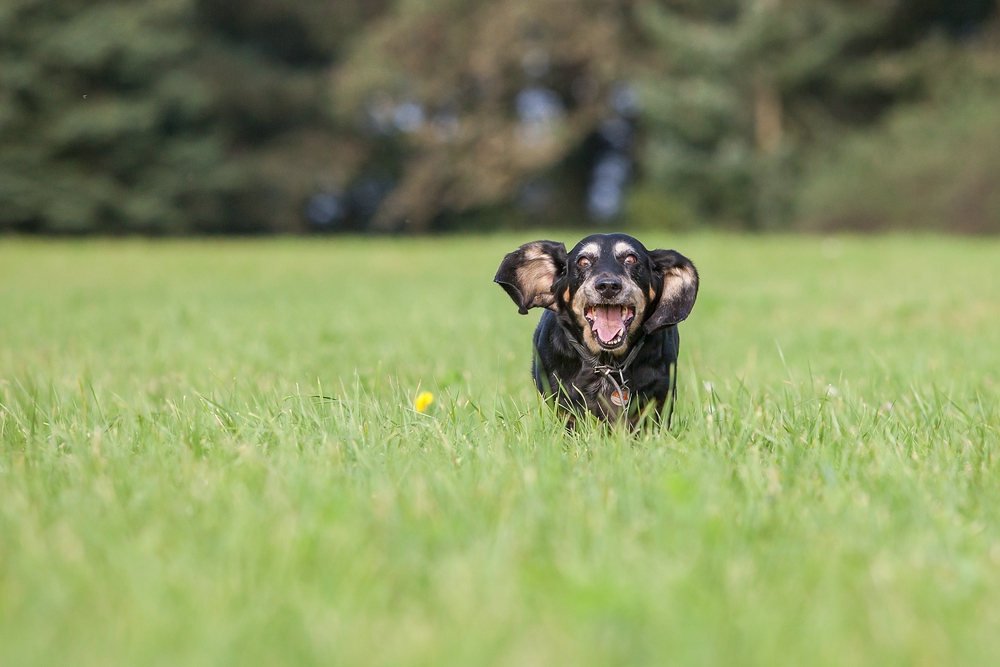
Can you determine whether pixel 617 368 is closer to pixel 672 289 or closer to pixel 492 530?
pixel 672 289

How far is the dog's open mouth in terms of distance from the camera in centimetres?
352

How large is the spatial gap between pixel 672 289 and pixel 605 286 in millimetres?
313

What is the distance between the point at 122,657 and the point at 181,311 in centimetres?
701

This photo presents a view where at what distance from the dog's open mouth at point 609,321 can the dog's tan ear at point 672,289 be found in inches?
3.4

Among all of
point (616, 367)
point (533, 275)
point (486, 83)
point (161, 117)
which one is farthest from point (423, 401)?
point (161, 117)

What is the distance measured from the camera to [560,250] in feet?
12.5

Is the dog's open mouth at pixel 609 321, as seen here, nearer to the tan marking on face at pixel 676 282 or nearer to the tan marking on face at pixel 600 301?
the tan marking on face at pixel 600 301

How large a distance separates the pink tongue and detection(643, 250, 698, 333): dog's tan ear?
0.11 meters

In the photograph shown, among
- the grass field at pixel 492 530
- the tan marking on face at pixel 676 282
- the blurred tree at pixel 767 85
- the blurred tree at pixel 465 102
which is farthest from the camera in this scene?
the blurred tree at pixel 465 102

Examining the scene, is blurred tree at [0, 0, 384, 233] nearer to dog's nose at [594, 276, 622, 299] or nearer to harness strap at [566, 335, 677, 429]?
harness strap at [566, 335, 677, 429]

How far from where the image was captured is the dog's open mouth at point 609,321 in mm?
3520

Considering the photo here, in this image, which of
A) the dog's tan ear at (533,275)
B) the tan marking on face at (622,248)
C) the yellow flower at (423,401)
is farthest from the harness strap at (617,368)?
the yellow flower at (423,401)

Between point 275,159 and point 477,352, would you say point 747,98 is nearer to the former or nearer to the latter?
point 275,159

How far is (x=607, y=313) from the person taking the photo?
3.59 metres
